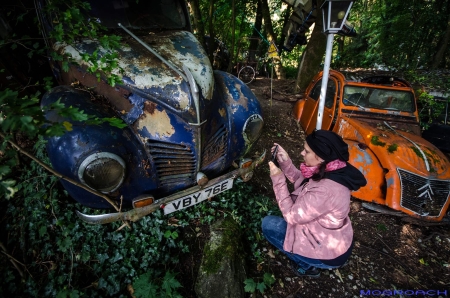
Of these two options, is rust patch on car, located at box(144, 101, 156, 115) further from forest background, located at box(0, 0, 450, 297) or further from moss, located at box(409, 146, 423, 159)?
moss, located at box(409, 146, 423, 159)

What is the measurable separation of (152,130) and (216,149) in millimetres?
648

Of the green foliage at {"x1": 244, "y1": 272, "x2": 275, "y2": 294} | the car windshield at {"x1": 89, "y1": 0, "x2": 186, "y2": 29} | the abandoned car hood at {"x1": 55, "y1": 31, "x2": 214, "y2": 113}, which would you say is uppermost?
the car windshield at {"x1": 89, "y1": 0, "x2": 186, "y2": 29}

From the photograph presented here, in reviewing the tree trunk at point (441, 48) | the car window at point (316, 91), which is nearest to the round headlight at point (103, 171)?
the car window at point (316, 91)

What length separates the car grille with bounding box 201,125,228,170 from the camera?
7.48 feet

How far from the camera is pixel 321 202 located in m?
1.76

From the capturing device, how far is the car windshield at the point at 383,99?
13.4ft

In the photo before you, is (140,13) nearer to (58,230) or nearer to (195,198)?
(195,198)

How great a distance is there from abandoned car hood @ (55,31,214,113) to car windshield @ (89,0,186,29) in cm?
32

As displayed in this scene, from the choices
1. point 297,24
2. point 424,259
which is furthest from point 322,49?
point 424,259

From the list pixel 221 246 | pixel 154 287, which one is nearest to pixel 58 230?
pixel 154 287

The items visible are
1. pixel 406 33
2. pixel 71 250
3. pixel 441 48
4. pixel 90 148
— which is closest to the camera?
pixel 90 148

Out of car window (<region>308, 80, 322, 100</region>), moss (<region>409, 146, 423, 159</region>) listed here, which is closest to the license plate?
moss (<region>409, 146, 423, 159</region>)

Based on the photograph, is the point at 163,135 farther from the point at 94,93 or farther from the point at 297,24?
the point at 297,24

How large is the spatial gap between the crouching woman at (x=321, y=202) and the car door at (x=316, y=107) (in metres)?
2.63
